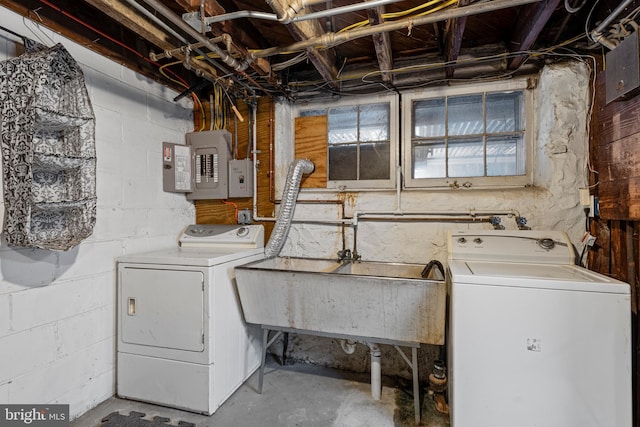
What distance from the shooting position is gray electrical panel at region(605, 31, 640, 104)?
133 centimetres

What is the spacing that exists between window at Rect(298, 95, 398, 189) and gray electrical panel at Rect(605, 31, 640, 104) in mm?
1223

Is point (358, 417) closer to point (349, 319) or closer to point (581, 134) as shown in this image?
Result: point (349, 319)

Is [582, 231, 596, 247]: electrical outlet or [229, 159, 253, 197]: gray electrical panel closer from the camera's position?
[582, 231, 596, 247]: electrical outlet

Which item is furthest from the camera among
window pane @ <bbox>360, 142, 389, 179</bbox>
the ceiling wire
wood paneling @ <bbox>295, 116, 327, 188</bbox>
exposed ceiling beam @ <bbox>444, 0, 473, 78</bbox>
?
wood paneling @ <bbox>295, 116, 327, 188</bbox>

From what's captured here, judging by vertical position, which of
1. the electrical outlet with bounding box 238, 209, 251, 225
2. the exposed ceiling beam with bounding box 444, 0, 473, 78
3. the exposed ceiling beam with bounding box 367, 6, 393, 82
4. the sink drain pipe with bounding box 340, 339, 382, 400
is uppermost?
the exposed ceiling beam with bounding box 444, 0, 473, 78

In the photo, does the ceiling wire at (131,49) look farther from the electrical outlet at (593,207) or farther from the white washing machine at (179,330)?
the electrical outlet at (593,207)

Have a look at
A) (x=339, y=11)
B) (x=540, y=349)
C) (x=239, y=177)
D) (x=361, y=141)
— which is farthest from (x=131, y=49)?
(x=540, y=349)

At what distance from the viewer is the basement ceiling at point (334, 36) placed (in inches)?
58.4

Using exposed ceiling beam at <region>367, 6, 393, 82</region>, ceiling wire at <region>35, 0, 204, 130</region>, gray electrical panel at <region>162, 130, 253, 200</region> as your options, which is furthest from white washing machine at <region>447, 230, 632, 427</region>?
ceiling wire at <region>35, 0, 204, 130</region>

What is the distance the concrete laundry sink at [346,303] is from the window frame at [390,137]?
2.88 ft

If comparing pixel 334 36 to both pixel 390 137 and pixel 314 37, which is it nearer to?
pixel 314 37

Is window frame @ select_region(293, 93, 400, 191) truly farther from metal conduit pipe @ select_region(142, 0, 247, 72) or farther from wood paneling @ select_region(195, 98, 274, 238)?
metal conduit pipe @ select_region(142, 0, 247, 72)

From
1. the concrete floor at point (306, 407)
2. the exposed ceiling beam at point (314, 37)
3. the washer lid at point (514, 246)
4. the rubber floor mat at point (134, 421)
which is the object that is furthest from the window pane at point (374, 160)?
the rubber floor mat at point (134, 421)

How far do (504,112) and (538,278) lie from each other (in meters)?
1.44
